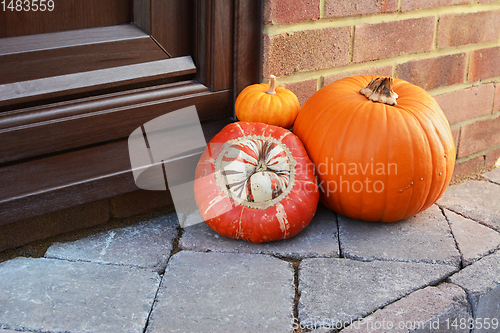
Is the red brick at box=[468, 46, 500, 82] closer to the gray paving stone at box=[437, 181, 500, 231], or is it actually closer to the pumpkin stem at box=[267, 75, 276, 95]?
the gray paving stone at box=[437, 181, 500, 231]

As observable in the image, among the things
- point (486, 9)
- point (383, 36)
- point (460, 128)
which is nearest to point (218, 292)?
point (383, 36)

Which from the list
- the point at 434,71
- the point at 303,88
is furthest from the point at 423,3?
the point at 303,88

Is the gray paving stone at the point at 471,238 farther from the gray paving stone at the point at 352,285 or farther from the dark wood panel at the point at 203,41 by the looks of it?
the dark wood panel at the point at 203,41

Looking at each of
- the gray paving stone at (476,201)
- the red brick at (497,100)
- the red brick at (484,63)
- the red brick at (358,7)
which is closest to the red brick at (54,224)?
the red brick at (358,7)

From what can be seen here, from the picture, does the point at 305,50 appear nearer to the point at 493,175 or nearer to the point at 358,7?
the point at 358,7

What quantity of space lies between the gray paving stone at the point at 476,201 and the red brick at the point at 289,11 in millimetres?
957

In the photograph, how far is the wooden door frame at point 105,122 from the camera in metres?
1.43

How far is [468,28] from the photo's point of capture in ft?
7.03

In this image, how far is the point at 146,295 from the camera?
4.23ft

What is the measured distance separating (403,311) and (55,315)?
3.06 ft

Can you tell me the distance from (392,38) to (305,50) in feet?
1.47

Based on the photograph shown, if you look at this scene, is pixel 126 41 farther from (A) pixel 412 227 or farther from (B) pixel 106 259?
(A) pixel 412 227

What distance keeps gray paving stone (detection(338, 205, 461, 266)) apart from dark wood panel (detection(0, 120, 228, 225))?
809 mm

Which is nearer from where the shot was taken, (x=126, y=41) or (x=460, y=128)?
(x=126, y=41)
